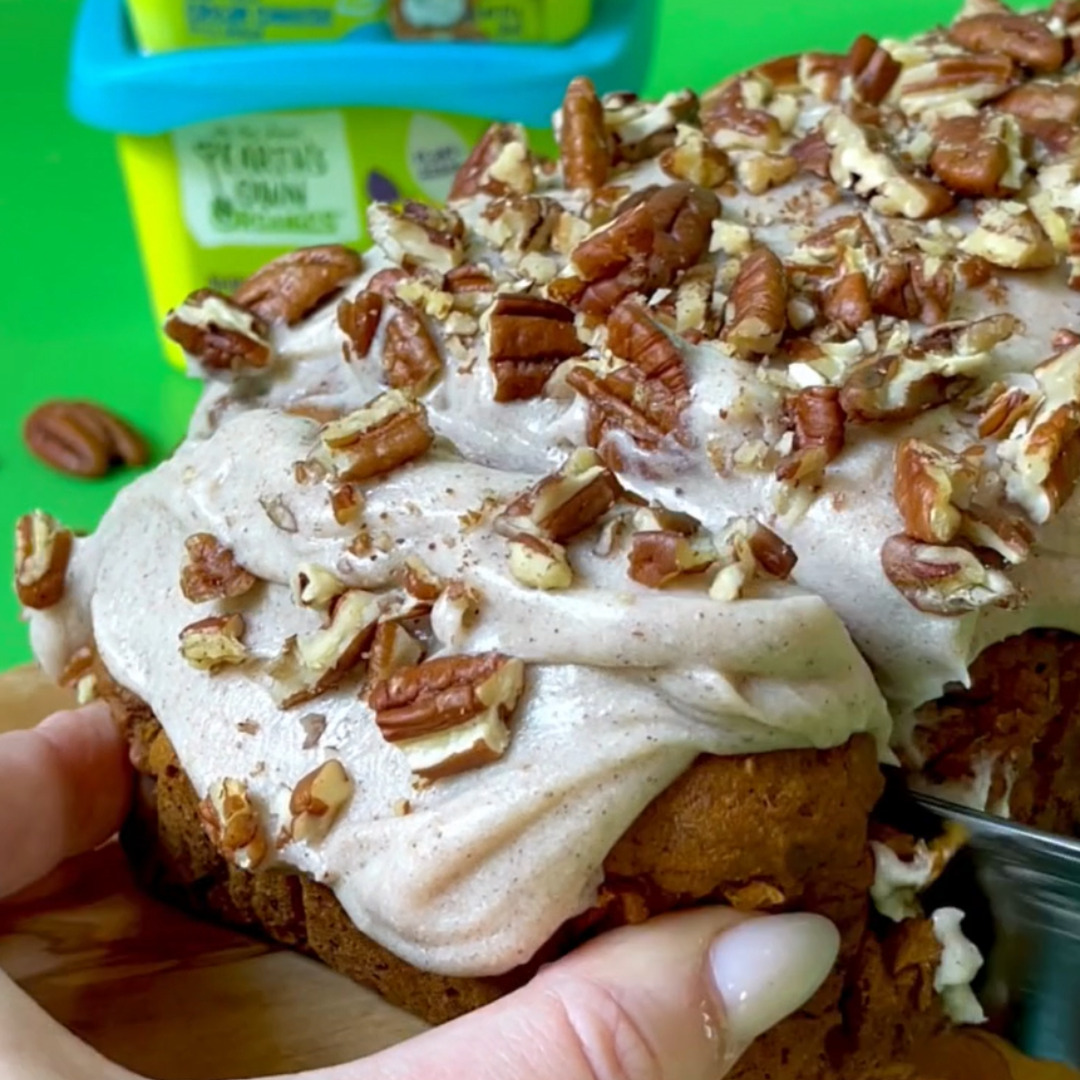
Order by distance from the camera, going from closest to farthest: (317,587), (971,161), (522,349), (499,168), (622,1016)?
(622,1016)
(317,587)
(522,349)
(971,161)
(499,168)

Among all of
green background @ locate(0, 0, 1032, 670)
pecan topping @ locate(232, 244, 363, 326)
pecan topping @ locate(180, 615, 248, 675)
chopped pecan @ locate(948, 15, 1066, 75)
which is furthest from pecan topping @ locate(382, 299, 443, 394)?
green background @ locate(0, 0, 1032, 670)

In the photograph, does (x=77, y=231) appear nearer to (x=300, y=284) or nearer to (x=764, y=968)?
(x=300, y=284)

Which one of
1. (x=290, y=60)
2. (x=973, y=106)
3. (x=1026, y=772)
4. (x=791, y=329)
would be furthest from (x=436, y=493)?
(x=290, y=60)

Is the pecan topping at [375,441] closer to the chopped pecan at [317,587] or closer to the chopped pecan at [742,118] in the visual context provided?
the chopped pecan at [317,587]

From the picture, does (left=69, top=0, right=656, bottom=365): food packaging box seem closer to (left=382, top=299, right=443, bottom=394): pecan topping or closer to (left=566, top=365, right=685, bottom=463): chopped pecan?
(left=382, top=299, right=443, bottom=394): pecan topping

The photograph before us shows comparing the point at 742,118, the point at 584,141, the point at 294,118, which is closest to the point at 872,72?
the point at 742,118

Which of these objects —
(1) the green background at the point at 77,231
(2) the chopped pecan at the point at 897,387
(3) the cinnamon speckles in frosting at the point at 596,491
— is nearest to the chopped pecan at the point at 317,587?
(3) the cinnamon speckles in frosting at the point at 596,491
